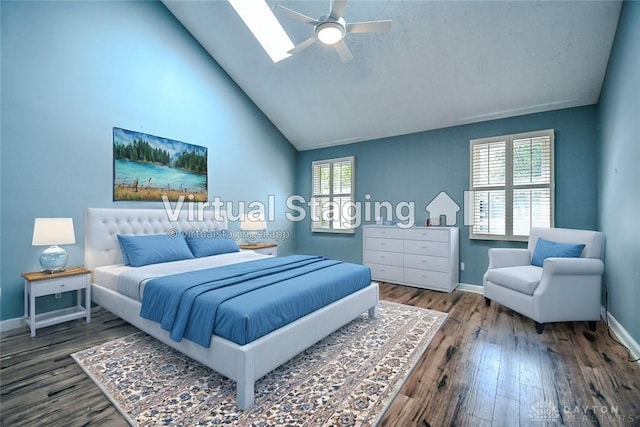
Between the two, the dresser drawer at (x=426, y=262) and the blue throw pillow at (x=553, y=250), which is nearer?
the blue throw pillow at (x=553, y=250)

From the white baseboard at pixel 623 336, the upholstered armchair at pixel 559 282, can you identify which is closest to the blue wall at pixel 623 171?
the white baseboard at pixel 623 336

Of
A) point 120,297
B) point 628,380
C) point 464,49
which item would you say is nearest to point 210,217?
point 120,297

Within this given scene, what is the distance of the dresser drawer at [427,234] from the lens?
4.22 metres

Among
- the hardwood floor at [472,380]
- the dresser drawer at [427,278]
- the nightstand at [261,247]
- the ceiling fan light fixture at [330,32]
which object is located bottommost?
the hardwood floor at [472,380]

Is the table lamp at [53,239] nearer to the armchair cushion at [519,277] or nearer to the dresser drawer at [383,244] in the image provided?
the dresser drawer at [383,244]

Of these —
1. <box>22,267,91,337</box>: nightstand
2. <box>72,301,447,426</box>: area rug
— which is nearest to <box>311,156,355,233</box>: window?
<box>72,301,447,426</box>: area rug

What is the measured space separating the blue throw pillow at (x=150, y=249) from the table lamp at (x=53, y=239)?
54 cm

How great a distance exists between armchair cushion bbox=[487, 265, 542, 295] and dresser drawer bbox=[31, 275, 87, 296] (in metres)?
4.55

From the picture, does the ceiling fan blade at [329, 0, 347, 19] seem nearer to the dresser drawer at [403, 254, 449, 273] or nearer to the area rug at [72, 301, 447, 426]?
the area rug at [72, 301, 447, 426]

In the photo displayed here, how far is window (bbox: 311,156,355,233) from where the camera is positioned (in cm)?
574

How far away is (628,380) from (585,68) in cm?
322

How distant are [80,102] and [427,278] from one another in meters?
5.05

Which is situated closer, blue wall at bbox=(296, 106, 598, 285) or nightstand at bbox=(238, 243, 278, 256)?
blue wall at bbox=(296, 106, 598, 285)

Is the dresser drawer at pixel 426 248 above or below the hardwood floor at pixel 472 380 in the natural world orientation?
above
